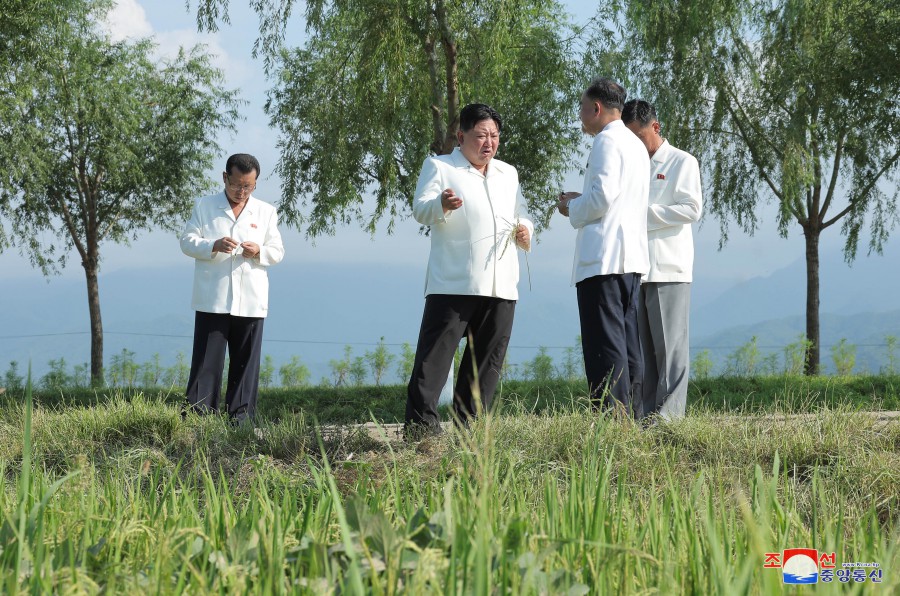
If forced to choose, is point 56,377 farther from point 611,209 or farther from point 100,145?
point 611,209

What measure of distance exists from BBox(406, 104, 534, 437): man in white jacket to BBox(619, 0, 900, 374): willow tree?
7.66 metres

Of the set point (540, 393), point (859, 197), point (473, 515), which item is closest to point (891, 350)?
point (859, 197)

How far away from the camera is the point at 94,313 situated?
54.2ft

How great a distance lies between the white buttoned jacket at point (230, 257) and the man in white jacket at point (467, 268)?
5.64 ft

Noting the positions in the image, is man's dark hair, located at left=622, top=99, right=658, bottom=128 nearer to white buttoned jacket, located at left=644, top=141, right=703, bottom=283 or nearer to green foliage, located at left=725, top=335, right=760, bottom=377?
white buttoned jacket, located at left=644, top=141, right=703, bottom=283

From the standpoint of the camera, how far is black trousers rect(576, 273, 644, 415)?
4.62 metres

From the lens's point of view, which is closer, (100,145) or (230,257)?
(230,257)

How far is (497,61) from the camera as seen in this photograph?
9.72 metres

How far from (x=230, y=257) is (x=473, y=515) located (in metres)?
4.58

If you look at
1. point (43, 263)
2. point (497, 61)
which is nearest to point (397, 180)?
point (497, 61)

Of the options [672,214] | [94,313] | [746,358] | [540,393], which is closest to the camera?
[672,214]

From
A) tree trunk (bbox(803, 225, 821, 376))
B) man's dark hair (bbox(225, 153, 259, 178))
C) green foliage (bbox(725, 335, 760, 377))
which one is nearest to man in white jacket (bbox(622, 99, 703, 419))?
man's dark hair (bbox(225, 153, 259, 178))

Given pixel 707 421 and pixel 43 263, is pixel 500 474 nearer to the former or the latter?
pixel 707 421

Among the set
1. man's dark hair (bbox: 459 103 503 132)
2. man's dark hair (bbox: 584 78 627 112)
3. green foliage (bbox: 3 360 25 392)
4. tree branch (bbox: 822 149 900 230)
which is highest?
tree branch (bbox: 822 149 900 230)
